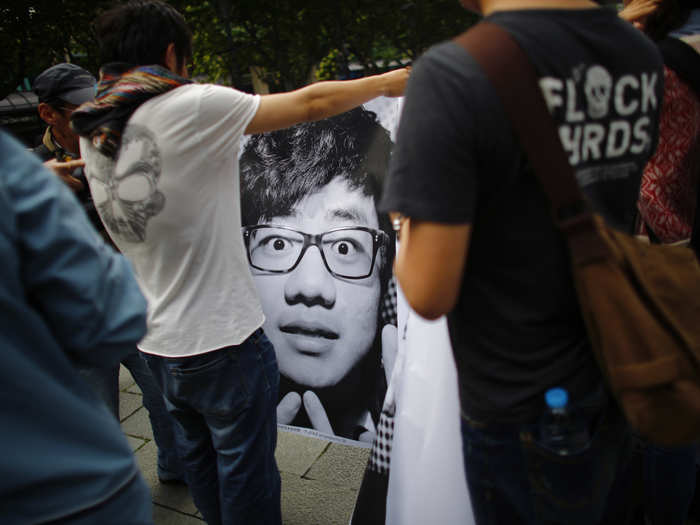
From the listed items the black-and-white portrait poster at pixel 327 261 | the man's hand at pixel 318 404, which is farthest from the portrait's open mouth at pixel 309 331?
the man's hand at pixel 318 404

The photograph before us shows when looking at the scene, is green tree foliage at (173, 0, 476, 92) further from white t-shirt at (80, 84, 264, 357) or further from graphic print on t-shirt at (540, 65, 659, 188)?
graphic print on t-shirt at (540, 65, 659, 188)

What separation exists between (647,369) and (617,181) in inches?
13.9

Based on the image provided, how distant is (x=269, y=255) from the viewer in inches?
92.0

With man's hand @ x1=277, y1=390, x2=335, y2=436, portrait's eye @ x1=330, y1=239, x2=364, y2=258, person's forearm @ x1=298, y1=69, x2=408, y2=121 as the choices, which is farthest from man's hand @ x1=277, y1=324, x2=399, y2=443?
person's forearm @ x1=298, y1=69, x2=408, y2=121

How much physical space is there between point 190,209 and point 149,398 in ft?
4.06

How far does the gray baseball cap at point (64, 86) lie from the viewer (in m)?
2.15

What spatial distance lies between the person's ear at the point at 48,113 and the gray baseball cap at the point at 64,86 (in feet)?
0.08

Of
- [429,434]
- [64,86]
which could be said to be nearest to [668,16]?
[429,434]

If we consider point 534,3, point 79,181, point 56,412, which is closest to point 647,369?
point 534,3

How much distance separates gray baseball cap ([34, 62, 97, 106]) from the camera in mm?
2148

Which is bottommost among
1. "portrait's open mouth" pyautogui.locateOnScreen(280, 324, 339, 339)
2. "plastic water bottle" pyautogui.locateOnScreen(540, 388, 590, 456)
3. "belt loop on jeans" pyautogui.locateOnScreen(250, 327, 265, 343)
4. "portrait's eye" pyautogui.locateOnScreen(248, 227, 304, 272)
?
"portrait's open mouth" pyautogui.locateOnScreen(280, 324, 339, 339)

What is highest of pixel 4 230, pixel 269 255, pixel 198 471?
pixel 4 230

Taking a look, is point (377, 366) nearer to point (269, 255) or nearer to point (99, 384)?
point (269, 255)

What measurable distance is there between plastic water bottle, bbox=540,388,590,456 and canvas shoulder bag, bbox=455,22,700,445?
0.10 meters
